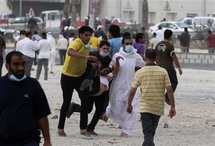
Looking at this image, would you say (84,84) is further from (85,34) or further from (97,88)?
(85,34)

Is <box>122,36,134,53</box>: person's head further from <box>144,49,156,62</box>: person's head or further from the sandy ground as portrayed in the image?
<box>144,49,156,62</box>: person's head

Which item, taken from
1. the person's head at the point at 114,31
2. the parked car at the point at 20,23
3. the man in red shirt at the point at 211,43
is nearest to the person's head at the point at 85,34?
the person's head at the point at 114,31

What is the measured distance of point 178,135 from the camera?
46.9ft

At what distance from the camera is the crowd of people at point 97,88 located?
7.68m

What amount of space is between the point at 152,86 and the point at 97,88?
2.77 metres

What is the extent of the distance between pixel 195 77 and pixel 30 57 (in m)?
10.9

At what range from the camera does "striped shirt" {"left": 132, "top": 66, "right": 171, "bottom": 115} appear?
10812mm

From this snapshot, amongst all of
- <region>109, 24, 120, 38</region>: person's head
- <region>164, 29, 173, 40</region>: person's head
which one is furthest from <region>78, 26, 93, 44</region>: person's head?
<region>164, 29, 173, 40</region>: person's head

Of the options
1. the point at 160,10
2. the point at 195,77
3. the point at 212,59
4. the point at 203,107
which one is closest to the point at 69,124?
the point at 203,107

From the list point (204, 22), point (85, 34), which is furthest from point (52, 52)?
point (204, 22)

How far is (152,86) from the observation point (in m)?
10.8

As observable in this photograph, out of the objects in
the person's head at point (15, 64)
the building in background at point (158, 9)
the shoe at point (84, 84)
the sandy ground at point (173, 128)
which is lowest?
the sandy ground at point (173, 128)

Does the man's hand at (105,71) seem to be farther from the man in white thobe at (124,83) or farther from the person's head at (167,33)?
the person's head at (167,33)

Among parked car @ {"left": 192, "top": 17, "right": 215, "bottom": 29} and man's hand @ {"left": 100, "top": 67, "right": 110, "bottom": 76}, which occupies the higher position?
parked car @ {"left": 192, "top": 17, "right": 215, "bottom": 29}
